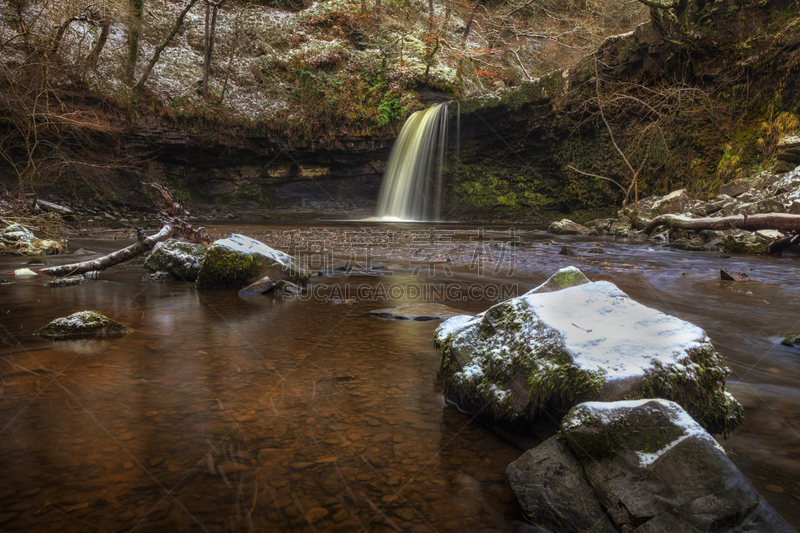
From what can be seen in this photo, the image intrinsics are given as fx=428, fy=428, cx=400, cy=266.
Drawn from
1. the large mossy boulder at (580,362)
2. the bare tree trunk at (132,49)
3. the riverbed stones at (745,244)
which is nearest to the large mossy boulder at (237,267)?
the large mossy boulder at (580,362)

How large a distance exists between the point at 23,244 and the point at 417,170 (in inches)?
522

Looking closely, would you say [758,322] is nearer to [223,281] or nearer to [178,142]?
[223,281]

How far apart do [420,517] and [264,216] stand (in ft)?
58.8

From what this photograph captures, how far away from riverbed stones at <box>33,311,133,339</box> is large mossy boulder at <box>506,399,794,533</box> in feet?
9.66

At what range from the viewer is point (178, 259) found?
17.2ft

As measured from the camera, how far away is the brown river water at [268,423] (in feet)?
4.54

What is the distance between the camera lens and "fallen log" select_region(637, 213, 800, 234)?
21.5 ft

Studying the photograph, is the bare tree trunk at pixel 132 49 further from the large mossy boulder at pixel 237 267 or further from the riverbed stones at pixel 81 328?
the riverbed stones at pixel 81 328

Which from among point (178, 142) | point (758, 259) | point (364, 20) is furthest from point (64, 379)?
point (364, 20)

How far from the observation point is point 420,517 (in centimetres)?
138

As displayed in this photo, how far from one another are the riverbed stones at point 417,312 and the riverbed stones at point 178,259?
8.81ft

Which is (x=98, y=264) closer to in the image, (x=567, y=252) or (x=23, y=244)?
(x=23, y=244)

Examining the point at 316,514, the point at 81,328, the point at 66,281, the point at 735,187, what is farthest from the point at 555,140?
the point at 316,514

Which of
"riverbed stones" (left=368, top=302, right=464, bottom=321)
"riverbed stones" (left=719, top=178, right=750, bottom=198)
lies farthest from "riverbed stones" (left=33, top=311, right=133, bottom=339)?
"riverbed stones" (left=719, top=178, right=750, bottom=198)
